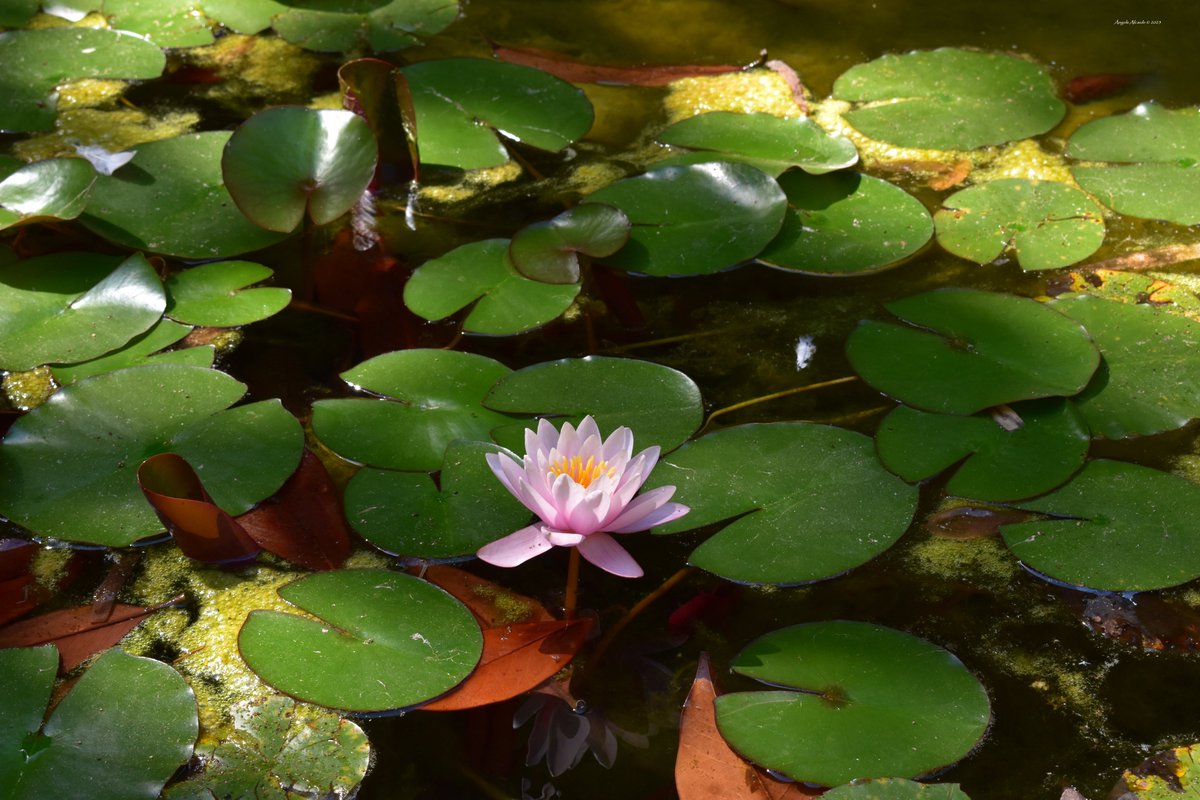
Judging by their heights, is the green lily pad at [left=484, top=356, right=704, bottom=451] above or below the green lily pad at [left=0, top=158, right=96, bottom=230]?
below

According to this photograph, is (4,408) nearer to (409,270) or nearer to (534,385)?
(409,270)

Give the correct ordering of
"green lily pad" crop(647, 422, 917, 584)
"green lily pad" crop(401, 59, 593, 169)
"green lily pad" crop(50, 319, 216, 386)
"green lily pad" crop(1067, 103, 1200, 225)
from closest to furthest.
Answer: "green lily pad" crop(647, 422, 917, 584)
"green lily pad" crop(50, 319, 216, 386)
"green lily pad" crop(1067, 103, 1200, 225)
"green lily pad" crop(401, 59, 593, 169)

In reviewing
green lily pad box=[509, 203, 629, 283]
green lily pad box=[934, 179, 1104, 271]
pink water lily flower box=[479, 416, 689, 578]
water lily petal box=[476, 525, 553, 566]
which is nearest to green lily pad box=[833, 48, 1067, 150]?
green lily pad box=[934, 179, 1104, 271]

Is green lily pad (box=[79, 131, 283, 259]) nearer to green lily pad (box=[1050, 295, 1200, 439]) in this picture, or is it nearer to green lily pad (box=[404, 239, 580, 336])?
green lily pad (box=[404, 239, 580, 336])

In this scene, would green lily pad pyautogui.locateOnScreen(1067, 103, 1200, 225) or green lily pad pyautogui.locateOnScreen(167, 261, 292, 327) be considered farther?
green lily pad pyautogui.locateOnScreen(1067, 103, 1200, 225)

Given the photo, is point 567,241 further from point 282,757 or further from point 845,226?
point 282,757

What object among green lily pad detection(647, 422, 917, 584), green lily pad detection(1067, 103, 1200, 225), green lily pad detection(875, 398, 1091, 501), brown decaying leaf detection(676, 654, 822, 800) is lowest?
brown decaying leaf detection(676, 654, 822, 800)
